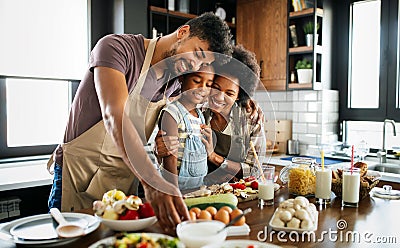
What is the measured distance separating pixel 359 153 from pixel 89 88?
2.41 metres

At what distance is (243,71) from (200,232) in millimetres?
1240

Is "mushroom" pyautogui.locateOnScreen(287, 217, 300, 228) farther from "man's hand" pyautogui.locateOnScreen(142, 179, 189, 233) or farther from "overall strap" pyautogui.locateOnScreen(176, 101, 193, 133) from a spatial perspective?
"overall strap" pyautogui.locateOnScreen(176, 101, 193, 133)

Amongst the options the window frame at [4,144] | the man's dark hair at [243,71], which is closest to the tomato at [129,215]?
the man's dark hair at [243,71]

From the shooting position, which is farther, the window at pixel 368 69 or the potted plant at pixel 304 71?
the potted plant at pixel 304 71

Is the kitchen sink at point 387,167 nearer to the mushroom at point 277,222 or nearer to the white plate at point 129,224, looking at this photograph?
the mushroom at point 277,222

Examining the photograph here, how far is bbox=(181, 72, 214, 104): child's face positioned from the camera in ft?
5.90

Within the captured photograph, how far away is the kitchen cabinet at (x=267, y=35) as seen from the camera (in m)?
3.66

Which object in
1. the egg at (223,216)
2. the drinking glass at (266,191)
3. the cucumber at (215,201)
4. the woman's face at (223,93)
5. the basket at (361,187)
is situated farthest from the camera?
the woman's face at (223,93)

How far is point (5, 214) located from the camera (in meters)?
2.54

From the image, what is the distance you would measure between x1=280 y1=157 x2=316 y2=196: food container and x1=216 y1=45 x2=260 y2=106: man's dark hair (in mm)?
585

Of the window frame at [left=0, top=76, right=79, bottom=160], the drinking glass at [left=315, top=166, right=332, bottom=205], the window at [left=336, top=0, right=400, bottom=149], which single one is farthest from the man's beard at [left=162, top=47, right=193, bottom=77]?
the window at [left=336, top=0, right=400, bottom=149]

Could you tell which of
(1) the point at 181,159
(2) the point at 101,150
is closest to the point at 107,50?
(2) the point at 101,150

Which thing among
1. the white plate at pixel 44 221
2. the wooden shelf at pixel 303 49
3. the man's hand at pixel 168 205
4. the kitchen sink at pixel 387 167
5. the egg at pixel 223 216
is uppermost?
the wooden shelf at pixel 303 49

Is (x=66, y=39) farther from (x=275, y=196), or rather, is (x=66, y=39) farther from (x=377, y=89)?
(x=377, y=89)
